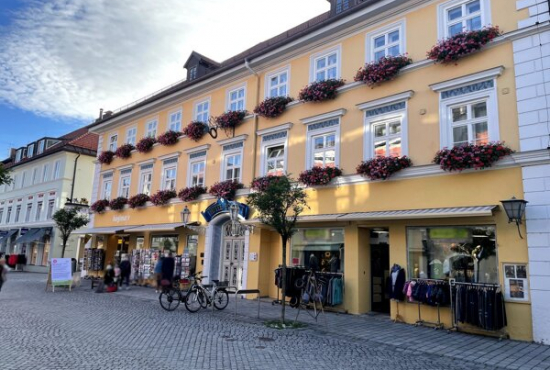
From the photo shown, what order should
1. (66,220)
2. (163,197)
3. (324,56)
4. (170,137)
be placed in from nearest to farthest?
1. (324,56)
2. (163,197)
3. (170,137)
4. (66,220)

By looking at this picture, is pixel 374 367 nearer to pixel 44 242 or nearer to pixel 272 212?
pixel 272 212

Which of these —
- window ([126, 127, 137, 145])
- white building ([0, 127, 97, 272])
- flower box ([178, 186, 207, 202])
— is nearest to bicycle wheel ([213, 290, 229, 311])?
flower box ([178, 186, 207, 202])

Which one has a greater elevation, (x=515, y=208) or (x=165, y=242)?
(x=515, y=208)

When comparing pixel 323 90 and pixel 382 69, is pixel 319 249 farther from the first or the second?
pixel 382 69

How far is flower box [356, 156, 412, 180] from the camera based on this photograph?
12.2 metres

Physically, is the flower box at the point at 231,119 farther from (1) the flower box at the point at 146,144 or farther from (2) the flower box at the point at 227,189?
(1) the flower box at the point at 146,144

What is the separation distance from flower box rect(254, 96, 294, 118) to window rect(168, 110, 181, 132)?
255 inches

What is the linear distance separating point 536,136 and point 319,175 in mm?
6275

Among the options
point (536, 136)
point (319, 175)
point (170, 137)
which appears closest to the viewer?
point (536, 136)

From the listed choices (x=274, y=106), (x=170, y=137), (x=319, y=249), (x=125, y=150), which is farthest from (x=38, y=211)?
(x=319, y=249)

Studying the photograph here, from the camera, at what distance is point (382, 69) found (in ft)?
43.0

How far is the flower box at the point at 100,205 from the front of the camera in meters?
24.5

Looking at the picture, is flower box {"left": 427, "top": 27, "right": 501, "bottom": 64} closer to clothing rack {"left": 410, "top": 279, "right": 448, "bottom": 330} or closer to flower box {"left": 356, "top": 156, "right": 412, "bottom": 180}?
flower box {"left": 356, "top": 156, "right": 412, "bottom": 180}

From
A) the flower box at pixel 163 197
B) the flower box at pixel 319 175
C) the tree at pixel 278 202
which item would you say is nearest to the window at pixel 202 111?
the flower box at pixel 163 197
